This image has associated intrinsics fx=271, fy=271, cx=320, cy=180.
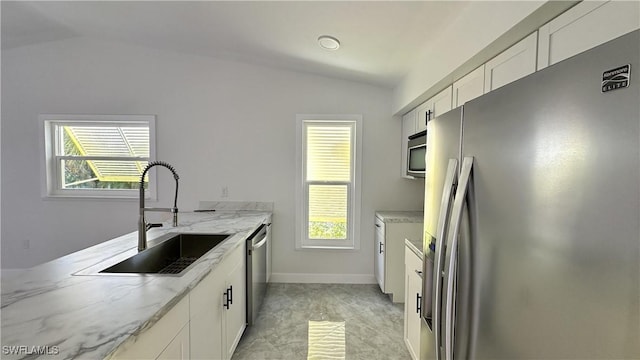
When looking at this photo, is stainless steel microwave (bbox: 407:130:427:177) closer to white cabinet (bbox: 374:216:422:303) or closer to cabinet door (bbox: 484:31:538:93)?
white cabinet (bbox: 374:216:422:303)

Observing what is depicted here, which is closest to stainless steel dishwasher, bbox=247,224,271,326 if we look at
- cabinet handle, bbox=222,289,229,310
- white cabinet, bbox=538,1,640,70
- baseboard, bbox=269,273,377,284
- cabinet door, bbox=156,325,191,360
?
cabinet handle, bbox=222,289,229,310

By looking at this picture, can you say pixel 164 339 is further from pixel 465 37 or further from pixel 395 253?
pixel 395 253

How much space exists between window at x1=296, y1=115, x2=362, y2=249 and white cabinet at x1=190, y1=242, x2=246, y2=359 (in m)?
1.34

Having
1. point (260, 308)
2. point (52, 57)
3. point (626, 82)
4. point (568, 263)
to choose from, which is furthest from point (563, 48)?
point (52, 57)

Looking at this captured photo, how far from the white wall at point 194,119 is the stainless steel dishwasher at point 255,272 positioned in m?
0.76

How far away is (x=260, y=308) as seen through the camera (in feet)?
8.68

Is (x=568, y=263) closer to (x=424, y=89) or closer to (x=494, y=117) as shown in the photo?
(x=494, y=117)

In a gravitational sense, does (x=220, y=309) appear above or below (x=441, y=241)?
below

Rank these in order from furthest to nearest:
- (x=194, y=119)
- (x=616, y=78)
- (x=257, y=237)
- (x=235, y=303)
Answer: (x=194, y=119) < (x=257, y=237) < (x=235, y=303) < (x=616, y=78)

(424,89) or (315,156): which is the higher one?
(424,89)

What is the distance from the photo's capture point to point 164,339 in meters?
1.00

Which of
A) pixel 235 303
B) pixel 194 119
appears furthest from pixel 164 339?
pixel 194 119

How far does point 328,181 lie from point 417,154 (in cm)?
119

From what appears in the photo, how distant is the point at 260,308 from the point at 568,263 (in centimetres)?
260
